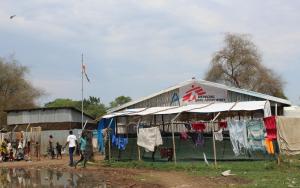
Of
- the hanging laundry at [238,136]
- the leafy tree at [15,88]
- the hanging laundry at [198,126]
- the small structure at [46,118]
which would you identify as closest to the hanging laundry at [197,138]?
the hanging laundry at [198,126]

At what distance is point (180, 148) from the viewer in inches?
853

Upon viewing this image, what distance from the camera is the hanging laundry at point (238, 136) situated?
19366mm

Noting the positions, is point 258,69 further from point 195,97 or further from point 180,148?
point 180,148

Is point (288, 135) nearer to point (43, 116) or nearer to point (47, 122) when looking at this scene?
point (47, 122)

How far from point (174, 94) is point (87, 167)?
329 inches

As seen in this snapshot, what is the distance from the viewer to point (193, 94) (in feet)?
91.8

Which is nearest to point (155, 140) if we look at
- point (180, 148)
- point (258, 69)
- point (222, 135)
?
point (180, 148)

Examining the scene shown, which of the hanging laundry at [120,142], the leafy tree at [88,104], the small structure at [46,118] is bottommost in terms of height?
the hanging laundry at [120,142]

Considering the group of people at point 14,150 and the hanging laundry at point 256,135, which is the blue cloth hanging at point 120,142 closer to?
the hanging laundry at point 256,135

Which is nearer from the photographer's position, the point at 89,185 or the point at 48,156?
the point at 89,185

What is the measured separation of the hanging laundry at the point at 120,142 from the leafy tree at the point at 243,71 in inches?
1086

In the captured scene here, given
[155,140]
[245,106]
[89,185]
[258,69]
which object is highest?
[258,69]

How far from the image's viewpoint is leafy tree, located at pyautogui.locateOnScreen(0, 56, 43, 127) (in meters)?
50.7

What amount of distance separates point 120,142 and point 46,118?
43.6ft
